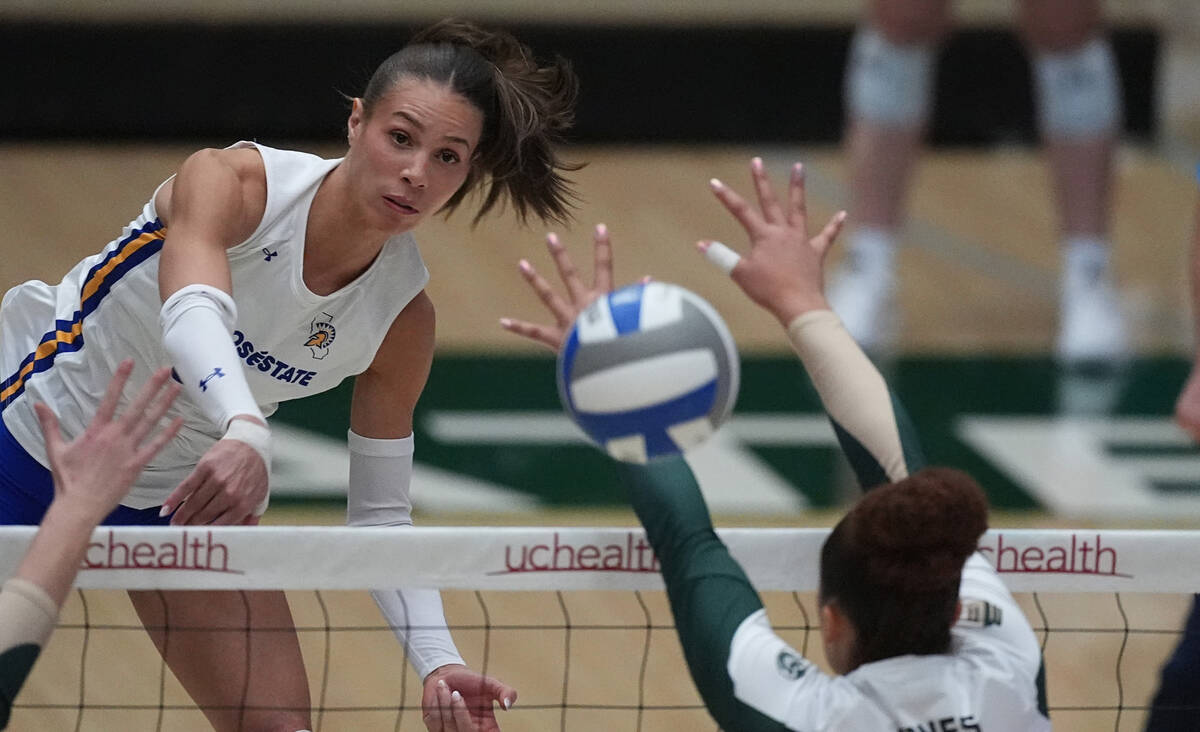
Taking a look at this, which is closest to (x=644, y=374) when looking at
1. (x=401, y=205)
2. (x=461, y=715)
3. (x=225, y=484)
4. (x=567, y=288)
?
(x=567, y=288)

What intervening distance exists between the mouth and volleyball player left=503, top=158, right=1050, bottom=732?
1.60 ft

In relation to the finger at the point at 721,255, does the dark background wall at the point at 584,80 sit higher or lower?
higher

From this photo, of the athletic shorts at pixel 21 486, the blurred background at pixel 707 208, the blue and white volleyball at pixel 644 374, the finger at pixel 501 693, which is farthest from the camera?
the blurred background at pixel 707 208

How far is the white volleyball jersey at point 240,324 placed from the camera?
305 centimetres

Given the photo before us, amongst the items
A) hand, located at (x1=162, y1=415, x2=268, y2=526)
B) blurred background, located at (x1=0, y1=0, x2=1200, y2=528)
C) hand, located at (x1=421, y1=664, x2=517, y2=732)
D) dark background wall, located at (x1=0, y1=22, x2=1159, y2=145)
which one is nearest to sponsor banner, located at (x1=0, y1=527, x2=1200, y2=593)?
hand, located at (x1=162, y1=415, x2=268, y2=526)

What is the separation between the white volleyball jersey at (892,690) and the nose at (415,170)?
1.01 m

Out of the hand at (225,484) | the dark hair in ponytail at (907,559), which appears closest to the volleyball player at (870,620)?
the dark hair in ponytail at (907,559)

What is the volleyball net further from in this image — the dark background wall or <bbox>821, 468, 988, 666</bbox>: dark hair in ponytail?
the dark background wall

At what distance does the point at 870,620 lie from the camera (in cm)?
230

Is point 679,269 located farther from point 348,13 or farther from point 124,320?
point 124,320

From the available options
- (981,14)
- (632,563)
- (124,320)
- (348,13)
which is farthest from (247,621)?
(981,14)

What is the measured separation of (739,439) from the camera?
278 inches

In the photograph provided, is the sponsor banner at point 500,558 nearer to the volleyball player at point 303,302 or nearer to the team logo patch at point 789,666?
the volleyball player at point 303,302

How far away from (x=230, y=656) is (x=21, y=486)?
0.49m
